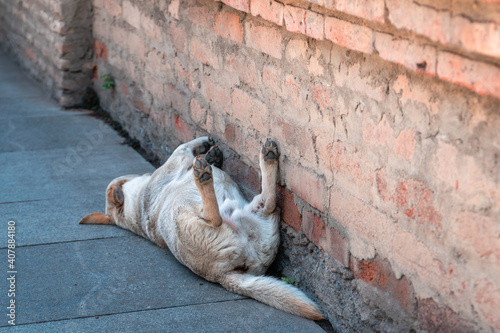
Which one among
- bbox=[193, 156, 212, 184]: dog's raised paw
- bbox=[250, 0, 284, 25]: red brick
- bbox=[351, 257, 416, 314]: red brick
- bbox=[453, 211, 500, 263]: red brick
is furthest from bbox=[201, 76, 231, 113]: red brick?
bbox=[453, 211, 500, 263]: red brick

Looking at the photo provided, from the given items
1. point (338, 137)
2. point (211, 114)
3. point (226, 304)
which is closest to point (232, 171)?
point (211, 114)

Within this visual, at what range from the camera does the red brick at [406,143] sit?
269 centimetres

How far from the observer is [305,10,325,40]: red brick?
10.2 ft

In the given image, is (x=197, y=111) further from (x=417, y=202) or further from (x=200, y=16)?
(x=417, y=202)

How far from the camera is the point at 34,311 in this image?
143 inches

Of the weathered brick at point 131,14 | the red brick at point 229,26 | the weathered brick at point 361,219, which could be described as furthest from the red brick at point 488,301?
the weathered brick at point 131,14

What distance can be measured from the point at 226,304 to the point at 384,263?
42.9 inches

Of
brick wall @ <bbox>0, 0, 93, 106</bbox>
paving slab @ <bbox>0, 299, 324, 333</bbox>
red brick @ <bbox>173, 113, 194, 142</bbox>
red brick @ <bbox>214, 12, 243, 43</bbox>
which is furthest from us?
brick wall @ <bbox>0, 0, 93, 106</bbox>

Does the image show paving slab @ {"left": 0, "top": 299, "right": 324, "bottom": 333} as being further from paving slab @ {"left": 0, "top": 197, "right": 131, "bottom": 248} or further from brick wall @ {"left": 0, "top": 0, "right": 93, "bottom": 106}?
brick wall @ {"left": 0, "top": 0, "right": 93, "bottom": 106}

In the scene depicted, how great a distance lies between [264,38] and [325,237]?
1294 mm

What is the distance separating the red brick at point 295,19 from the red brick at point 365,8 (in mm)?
431

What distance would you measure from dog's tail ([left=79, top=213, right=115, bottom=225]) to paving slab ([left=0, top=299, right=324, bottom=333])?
4.70 ft

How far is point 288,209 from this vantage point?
3.92 metres

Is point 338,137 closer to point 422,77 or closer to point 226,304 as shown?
point 422,77
